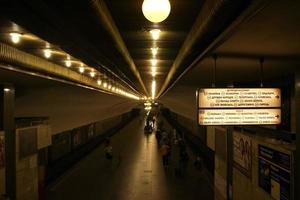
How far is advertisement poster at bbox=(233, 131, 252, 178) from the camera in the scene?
6.49 m

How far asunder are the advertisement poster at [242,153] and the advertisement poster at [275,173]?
1.84 feet

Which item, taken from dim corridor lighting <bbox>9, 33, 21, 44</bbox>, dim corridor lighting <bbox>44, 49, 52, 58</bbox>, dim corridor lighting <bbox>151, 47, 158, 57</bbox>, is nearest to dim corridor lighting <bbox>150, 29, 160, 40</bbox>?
dim corridor lighting <bbox>151, 47, 158, 57</bbox>

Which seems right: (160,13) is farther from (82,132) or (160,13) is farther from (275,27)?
(82,132)

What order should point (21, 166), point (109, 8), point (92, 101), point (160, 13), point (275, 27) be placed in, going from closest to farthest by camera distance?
point (160, 13) < point (275, 27) < point (109, 8) < point (21, 166) < point (92, 101)

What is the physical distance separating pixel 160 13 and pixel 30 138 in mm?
7799

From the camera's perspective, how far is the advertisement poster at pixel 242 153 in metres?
6.49

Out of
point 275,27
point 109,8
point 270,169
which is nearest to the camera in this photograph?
point 275,27

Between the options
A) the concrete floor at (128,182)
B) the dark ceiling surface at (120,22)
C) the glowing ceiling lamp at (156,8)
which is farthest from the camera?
the concrete floor at (128,182)

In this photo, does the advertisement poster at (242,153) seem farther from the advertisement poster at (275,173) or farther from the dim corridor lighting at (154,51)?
the dim corridor lighting at (154,51)

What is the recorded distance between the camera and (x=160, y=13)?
277cm

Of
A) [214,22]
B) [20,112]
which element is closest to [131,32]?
[214,22]

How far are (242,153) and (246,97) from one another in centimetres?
147

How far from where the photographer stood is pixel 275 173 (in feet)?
17.4

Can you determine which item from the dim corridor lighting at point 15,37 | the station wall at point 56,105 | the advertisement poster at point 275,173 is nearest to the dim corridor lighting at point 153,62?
A: the dim corridor lighting at point 15,37
